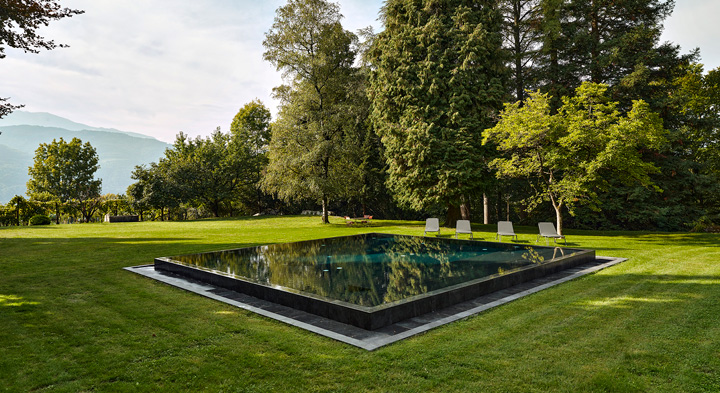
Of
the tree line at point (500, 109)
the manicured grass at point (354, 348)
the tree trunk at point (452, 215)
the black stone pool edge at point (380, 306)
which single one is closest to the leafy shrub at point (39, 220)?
the tree line at point (500, 109)

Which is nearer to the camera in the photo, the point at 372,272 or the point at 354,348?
the point at 354,348

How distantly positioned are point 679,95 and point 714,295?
1785 cm

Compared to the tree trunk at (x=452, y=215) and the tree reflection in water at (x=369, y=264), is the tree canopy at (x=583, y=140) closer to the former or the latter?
the tree reflection in water at (x=369, y=264)

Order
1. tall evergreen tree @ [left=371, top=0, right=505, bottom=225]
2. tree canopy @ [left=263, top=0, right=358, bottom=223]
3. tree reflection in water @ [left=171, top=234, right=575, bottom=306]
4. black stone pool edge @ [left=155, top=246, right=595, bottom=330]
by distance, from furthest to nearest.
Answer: tree canopy @ [left=263, top=0, right=358, bottom=223], tall evergreen tree @ [left=371, top=0, right=505, bottom=225], tree reflection in water @ [left=171, top=234, right=575, bottom=306], black stone pool edge @ [left=155, top=246, right=595, bottom=330]

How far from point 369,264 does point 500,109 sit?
14.2m

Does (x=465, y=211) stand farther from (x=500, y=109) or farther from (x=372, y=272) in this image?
(x=372, y=272)

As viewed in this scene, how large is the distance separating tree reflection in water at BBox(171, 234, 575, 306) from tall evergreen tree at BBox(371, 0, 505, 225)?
5552mm

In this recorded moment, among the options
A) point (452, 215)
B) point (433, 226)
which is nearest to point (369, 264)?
point (433, 226)

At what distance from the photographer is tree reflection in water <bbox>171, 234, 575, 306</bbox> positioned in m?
7.12

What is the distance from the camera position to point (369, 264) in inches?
386

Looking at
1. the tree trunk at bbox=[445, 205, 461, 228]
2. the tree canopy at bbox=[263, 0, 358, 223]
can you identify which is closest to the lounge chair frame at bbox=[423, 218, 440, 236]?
the tree trunk at bbox=[445, 205, 461, 228]

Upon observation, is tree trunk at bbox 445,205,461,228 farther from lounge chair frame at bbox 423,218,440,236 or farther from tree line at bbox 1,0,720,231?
lounge chair frame at bbox 423,218,440,236

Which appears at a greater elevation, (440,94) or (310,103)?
(310,103)

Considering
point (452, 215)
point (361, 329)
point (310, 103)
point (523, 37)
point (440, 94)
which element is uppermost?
point (523, 37)
